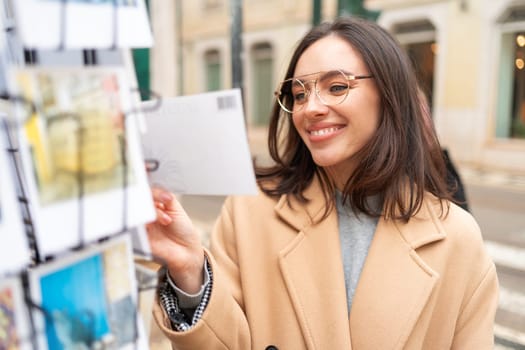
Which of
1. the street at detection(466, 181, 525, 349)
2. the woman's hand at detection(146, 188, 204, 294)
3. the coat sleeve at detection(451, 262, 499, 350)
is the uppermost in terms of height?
the woman's hand at detection(146, 188, 204, 294)

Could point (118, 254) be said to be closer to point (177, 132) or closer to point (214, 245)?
point (177, 132)

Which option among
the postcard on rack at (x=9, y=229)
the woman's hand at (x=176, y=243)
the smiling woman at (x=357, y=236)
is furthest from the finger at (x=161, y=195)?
the smiling woman at (x=357, y=236)

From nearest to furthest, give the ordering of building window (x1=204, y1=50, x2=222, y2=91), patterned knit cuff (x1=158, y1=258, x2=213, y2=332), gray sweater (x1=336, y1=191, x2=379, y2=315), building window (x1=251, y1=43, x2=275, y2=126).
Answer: patterned knit cuff (x1=158, y1=258, x2=213, y2=332)
gray sweater (x1=336, y1=191, x2=379, y2=315)
building window (x1=251, y1=43, x2=275, y2=126)
building window (x1=204, y1=50, x2=222, y2=91)

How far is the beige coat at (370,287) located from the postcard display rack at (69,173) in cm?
74

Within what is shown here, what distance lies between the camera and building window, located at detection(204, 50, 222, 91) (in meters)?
16.5

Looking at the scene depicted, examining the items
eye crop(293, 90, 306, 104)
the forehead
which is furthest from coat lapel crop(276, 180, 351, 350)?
the forehead

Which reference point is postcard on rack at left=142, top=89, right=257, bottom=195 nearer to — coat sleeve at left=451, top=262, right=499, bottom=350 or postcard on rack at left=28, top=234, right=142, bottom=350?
postcard on rack at left=28, top=234, right=142, bottom=350

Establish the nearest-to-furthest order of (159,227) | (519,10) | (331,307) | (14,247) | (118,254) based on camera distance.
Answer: (14,247) < (118,254) < (159,227) < (331,307) < (519,10)

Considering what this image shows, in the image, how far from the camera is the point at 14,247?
1.66 feet

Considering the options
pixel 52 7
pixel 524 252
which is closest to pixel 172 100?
pixel 52 7

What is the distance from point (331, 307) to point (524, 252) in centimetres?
475

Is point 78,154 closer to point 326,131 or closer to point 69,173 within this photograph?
point 69,173

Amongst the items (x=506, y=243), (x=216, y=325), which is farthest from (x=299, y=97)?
(x=506, y=243)

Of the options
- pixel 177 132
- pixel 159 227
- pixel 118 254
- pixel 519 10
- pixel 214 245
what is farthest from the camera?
pixel 519 10
